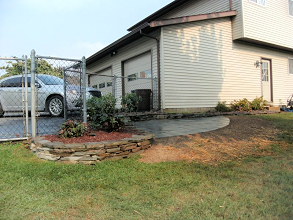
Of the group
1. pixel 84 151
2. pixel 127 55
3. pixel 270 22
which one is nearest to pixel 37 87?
pixel 84 151

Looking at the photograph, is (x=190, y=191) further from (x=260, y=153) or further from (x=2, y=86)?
(x=2, y=86)

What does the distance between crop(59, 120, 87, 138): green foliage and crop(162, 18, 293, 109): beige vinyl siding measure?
475cm

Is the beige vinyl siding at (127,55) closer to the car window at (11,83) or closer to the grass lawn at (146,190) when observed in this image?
the car window at (11,83)

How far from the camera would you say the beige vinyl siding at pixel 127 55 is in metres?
8.78

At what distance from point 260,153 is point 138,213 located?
107 inches

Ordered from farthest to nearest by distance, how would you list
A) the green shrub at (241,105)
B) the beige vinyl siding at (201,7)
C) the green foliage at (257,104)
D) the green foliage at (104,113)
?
the green foliage at (257,104) → the beige vinyl siding at (201,7) → the green shrub at (241,105) → the green foliage at (104,113)

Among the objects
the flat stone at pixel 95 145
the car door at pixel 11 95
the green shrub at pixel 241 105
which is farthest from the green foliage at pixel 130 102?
the green shrub at pixel 241 105

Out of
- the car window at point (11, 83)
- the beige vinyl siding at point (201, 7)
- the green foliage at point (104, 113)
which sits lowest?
the green foliage at point (104, 113)

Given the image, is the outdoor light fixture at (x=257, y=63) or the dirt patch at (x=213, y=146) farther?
the outdoor light fixture at (x=257, y=63)

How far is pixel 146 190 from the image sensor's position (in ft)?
7.45

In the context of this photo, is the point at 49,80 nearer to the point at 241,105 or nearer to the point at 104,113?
the point at 104,113

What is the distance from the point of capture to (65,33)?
2089 cm

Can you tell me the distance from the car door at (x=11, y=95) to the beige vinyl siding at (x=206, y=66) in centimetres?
486

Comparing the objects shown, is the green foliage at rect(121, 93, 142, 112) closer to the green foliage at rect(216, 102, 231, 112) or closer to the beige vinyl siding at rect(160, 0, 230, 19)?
the green foliage at rect(216, 102, 231, 112)
